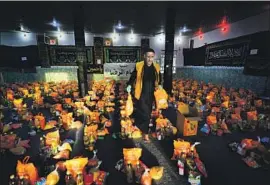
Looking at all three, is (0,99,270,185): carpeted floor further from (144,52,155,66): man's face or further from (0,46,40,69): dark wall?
(0,46,40,69): dark wall

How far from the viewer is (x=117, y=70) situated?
11.5 metres

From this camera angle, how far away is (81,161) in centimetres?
207

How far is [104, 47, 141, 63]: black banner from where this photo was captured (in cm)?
1163

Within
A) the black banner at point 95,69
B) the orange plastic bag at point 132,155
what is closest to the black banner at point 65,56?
the black banner at point 95,69

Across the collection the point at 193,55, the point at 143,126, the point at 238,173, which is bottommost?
the point at 238,173

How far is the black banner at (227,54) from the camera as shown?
8000mm

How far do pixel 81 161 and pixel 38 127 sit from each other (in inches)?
105

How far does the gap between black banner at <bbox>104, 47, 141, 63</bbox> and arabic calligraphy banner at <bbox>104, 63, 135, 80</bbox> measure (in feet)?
1.77

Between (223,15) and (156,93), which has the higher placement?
(223,15)

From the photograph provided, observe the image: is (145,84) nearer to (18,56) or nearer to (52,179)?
(52,179)

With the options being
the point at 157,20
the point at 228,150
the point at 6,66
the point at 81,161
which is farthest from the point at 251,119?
the point at 6,66

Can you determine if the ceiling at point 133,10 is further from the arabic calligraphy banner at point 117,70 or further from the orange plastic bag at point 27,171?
the orange plastic bag at point 27,171

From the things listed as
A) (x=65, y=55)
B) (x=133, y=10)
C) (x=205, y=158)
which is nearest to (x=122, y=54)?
(x=65, y=55)

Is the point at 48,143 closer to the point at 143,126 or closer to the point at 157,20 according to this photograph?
the point at 143,126
